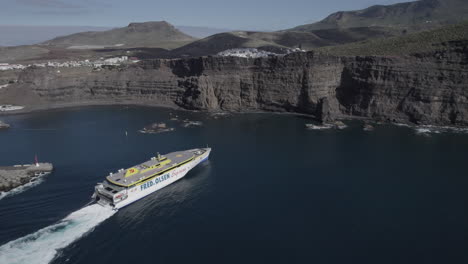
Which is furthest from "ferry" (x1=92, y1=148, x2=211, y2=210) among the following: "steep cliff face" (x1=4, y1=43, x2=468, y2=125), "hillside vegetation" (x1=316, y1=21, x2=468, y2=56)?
"hillside vegetation" (x1=316, y1=21, x2=468, y2=56)

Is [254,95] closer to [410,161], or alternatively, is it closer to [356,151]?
[356,151]

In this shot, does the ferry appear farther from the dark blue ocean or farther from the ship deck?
the dark blue ocean

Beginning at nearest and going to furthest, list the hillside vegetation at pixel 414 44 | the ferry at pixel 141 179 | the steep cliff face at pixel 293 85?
the ferry at pixel 141 179, the steep cliff face at pixel 293 85, the hillside vegetation at pixel 414 44

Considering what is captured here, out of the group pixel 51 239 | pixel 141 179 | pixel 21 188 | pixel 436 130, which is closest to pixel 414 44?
pixel 436 130

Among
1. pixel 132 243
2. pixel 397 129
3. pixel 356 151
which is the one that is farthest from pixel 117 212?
pixel 397 129

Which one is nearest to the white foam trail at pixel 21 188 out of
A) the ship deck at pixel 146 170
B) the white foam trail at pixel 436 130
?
the ship deck at pixel 146 170

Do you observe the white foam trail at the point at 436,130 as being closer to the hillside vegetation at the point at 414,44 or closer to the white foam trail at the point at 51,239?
the hillside vegetation at the point at 414,44
